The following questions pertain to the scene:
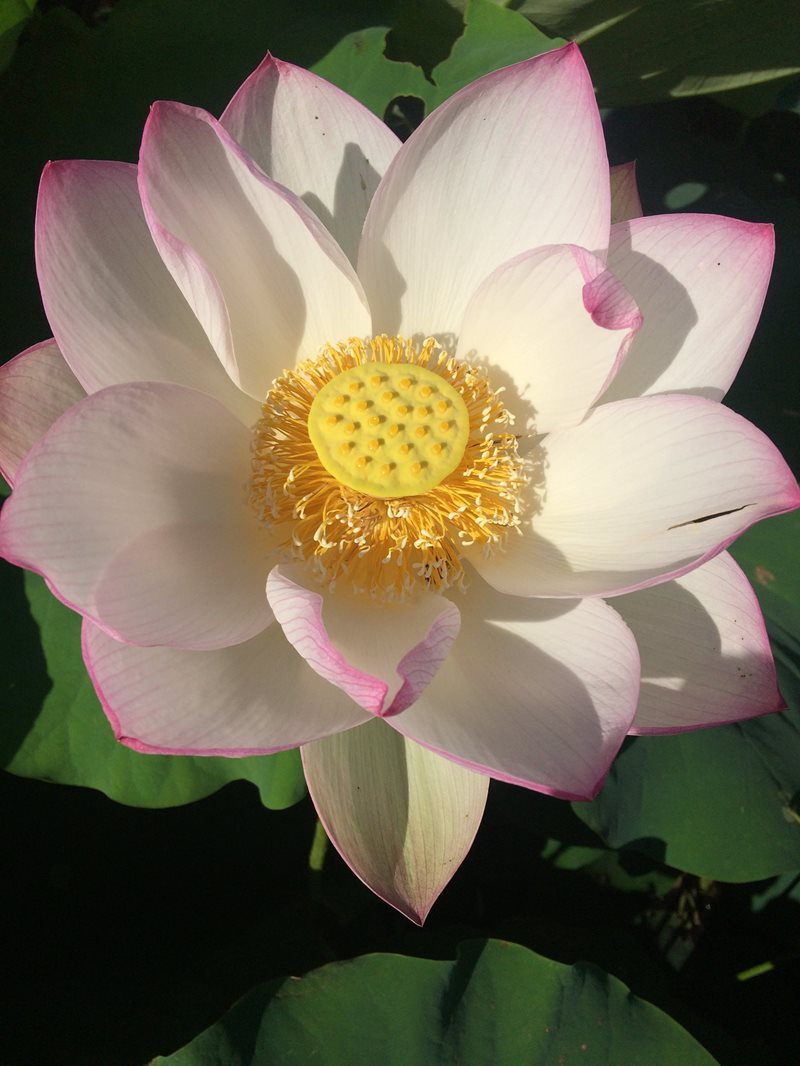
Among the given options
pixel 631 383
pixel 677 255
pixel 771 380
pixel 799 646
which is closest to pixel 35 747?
pixel 631 383

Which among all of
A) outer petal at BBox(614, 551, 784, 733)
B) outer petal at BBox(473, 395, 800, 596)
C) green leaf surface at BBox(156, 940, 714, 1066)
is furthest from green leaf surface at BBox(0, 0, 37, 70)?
green leaf surface at BBox(156, 940, 714, 1066)

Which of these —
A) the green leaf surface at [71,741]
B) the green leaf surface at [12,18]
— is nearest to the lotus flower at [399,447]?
the green leaf surface at [71,741]

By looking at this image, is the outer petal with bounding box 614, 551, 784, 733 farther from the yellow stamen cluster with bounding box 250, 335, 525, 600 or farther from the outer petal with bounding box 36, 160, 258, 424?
the outer petal with bounding box 36, 160, 258, 424

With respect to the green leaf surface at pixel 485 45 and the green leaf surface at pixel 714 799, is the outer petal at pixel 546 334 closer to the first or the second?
the green leaf surface at pixel 485 45

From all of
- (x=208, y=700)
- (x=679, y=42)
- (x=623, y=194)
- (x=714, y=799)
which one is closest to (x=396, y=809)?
(x=208, y=700)

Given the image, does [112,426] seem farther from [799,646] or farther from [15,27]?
[799,646]

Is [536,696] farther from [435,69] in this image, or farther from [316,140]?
[435,69]
